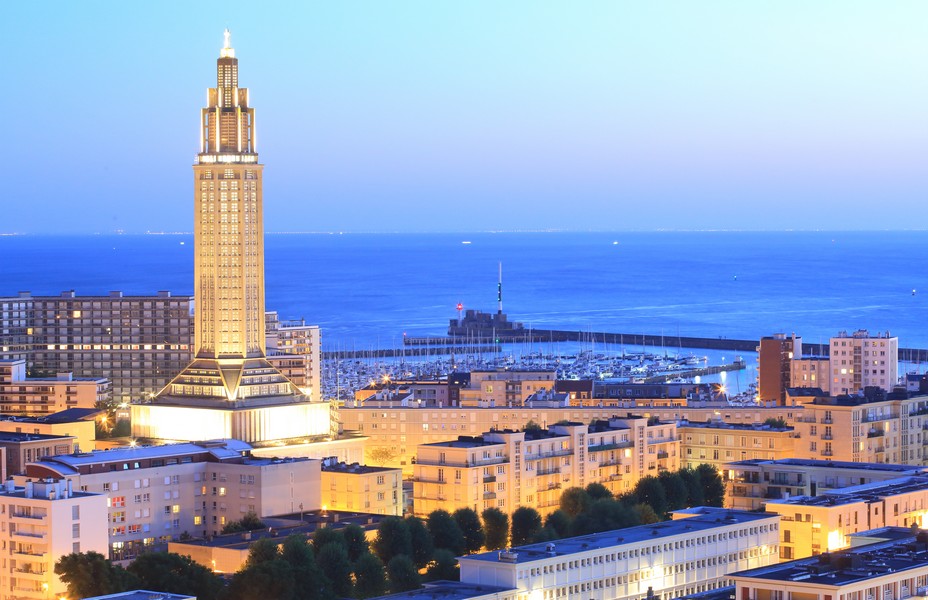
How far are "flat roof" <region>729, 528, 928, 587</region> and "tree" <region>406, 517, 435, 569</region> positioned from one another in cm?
1197

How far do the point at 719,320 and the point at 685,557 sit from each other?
4271 inches

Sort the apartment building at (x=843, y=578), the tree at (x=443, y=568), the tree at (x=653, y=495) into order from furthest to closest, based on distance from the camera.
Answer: the tree at (x=653, y=495), the tree at (x=443, y=568), the apartment building at (x=843, y=578)

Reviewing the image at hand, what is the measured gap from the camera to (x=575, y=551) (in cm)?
3472

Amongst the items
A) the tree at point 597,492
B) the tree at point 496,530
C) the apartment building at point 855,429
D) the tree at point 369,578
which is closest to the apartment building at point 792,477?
the tree at point 597,492

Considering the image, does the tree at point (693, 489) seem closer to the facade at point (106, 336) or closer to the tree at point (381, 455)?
A: the tree at point (381, 455)

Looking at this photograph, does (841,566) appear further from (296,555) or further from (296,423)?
(296,423)

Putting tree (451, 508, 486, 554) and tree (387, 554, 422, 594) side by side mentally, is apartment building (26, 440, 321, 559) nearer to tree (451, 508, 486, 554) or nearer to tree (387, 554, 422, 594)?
tree (451, 508, 486, 554)

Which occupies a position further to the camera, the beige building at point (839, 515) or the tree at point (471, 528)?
the tree at point (471, 528)

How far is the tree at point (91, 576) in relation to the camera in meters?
34.6

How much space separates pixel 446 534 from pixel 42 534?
9339 mm

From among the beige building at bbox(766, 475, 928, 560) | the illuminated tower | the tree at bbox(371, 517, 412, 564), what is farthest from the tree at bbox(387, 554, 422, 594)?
the illuminated tower

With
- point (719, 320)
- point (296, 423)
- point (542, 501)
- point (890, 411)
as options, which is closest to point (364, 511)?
point (542, 501)

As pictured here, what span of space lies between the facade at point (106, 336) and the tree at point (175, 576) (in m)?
36.3

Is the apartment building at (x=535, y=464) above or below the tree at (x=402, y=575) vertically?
above
